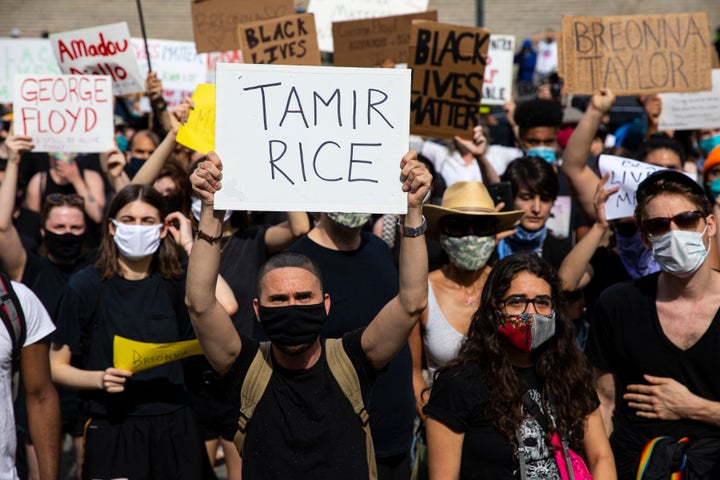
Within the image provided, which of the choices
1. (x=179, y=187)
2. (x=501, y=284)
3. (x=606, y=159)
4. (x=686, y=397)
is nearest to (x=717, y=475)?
(x=686, y=397)

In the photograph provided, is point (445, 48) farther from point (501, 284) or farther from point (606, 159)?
point (501, 284)

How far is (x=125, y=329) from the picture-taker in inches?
167

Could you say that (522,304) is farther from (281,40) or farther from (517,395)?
(281,40)

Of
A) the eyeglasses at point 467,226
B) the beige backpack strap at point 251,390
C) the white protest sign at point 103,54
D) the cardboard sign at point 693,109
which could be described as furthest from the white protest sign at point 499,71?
the beige backpack strap at point 251,390

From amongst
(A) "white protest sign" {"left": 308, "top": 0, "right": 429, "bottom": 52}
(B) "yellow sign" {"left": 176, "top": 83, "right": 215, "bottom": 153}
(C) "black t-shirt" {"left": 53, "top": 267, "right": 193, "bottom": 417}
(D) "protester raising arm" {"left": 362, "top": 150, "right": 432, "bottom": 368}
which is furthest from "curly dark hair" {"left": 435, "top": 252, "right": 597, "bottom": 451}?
(A) "white protest sign" {"left": 308, "top": 0, "right": 429, "bottom": 52}

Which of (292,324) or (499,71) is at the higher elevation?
(499,71)

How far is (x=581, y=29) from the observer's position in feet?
19.6

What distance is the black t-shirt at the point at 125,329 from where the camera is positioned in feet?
13.8

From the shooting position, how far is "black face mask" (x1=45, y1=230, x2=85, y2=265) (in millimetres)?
5332

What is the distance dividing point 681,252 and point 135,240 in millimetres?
2413

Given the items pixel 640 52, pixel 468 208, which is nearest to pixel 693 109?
pixel 640 52

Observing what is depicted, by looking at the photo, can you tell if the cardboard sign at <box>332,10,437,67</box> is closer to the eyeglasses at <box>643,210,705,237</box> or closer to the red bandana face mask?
the eyeglasses at <box>643,210,705,237</box>

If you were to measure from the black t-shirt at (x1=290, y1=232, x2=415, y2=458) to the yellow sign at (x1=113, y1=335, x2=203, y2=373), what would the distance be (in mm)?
677

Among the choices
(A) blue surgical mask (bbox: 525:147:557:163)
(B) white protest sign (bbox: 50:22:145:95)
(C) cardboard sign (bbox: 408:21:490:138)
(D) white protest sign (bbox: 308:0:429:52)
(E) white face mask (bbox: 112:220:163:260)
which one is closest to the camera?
(E) white face mask (bbox: 112:220:163:260)
